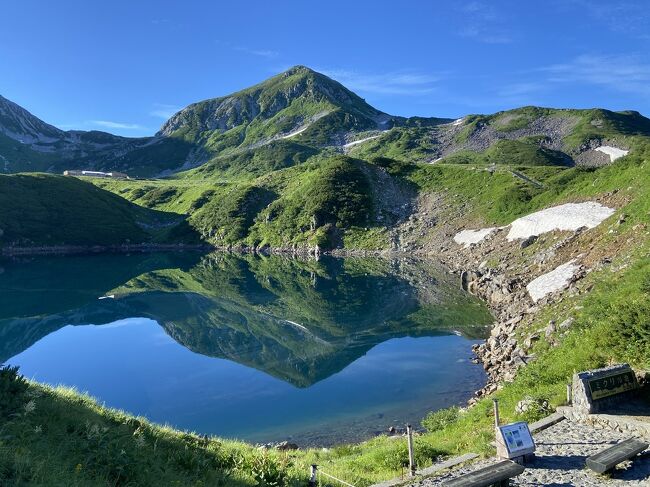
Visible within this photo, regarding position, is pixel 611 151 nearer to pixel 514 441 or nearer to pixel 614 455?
pixel 614 455

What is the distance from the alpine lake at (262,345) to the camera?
29.6 m

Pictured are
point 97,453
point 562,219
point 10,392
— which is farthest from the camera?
point 562,219

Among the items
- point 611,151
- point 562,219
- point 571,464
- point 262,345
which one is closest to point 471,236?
point 562,219

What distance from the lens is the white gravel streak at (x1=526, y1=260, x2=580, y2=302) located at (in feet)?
123

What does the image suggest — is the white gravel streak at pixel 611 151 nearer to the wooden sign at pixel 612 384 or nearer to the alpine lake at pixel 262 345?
the alpine lake at pixel 262 345

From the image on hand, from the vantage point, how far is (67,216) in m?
147

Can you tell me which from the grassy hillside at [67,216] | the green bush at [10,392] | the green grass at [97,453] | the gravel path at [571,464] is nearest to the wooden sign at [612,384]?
the gravel path at [571,464]

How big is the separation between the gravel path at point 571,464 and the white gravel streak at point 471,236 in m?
68.8

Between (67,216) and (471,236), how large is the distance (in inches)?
4993

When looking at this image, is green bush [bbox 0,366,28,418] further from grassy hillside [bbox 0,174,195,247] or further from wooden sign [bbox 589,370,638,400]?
grassy hillside [bbox 0,174,195,247]

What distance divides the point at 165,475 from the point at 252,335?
3754 cm

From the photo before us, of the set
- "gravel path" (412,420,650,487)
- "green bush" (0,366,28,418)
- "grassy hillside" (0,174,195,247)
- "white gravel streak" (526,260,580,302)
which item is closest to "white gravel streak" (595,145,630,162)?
"white gravel streak" (526,260,580,302)

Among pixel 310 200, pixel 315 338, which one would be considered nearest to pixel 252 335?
pixel 315 338

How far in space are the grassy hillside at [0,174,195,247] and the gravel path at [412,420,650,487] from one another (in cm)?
14281
